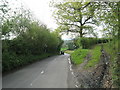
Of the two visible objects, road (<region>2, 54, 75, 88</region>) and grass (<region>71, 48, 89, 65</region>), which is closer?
road (<region>2, 54, 75, 88</region>)

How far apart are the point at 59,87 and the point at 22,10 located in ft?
29.1

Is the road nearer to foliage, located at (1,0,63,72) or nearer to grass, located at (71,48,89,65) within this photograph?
foliage, located at (1,0,63,72)

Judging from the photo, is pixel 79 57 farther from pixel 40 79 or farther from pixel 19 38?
pixel 19 38

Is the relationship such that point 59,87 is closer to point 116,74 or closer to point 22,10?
point 116,74

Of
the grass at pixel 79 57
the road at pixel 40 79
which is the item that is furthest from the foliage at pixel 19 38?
the grass at pixel 79 57

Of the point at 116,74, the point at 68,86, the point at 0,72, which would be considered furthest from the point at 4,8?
the point at 116,74

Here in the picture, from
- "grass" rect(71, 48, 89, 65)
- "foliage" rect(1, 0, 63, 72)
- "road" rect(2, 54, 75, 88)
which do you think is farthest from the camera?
"grass" rect(71, 48, 89, 65)

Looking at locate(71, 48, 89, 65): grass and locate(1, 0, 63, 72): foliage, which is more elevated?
locate(1, 0, 63, 72): foliage

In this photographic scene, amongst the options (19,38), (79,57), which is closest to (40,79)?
(79,57)

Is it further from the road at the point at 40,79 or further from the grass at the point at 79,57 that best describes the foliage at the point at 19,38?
the grass at the point at 79,57

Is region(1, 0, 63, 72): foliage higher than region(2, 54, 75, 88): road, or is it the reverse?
region(1, 0, 63, 72): foliage

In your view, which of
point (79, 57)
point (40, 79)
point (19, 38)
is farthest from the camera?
point (19, 38)

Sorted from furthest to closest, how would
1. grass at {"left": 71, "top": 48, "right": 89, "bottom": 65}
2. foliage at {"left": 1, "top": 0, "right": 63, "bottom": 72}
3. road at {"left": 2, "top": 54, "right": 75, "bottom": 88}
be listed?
grass at {"left": 71, "top": 48, "right": 89, "bottom": 65} < foliage at {"left": 1, "top": 0, "right": 63, "bottom": 72} < road at {"left": 2, "top": 54, "right": 75, "bottom": 88}

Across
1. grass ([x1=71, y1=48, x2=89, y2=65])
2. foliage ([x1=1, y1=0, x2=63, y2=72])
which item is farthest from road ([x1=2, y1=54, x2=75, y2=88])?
grass ([x1=71, y1=48, x2=89, y2=65])
